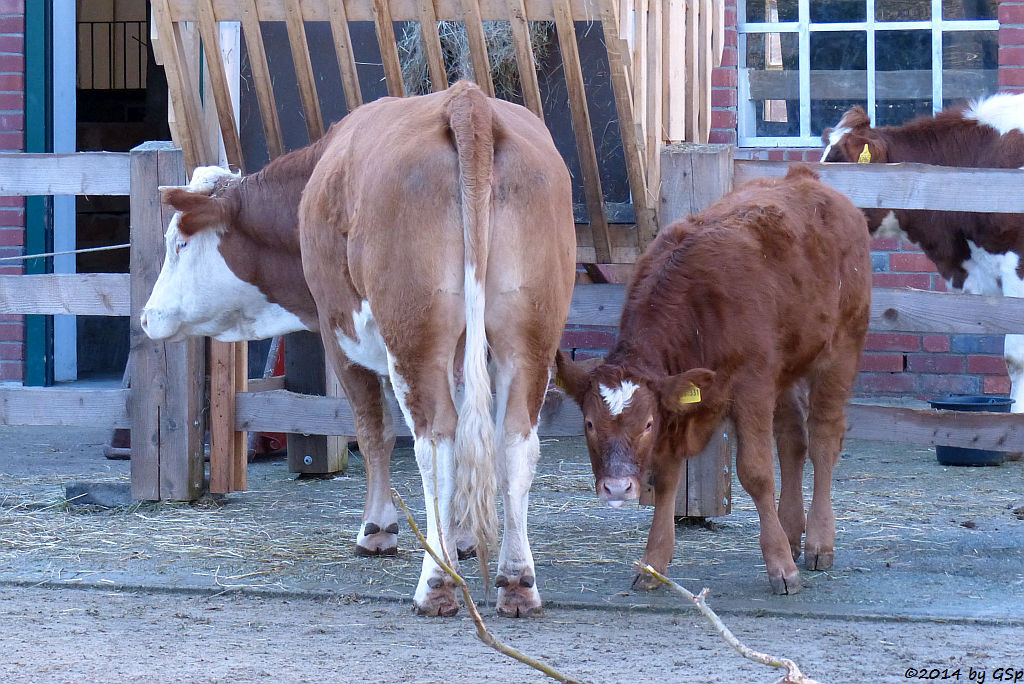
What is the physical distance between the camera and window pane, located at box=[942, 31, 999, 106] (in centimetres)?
843

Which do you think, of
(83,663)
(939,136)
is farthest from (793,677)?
(939,136)

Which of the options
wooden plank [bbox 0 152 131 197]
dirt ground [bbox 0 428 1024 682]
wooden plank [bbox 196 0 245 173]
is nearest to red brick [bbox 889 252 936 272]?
dirt ground [bbox 0 428 1024 682]

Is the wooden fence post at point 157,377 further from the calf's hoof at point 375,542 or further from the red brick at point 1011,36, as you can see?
the red brick at point 1011,36

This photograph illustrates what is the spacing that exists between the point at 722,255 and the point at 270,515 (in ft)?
8.51

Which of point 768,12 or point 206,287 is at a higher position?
point 768,12

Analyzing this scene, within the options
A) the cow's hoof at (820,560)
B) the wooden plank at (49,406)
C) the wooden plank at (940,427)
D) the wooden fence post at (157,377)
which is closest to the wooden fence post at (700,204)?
the wooden plank at (940,427)

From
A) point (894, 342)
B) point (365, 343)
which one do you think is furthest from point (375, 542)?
point (894, 342)

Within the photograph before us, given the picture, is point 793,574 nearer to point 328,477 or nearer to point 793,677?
point 793,677

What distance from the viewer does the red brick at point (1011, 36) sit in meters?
8.14

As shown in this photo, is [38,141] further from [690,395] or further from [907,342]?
[690,395]

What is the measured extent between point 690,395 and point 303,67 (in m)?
2.41

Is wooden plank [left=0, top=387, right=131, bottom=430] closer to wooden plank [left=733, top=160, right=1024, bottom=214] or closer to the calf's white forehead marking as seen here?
the calf's white forehead marking

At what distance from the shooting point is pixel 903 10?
27.9ft

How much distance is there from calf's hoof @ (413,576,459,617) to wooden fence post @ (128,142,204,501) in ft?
7.65
